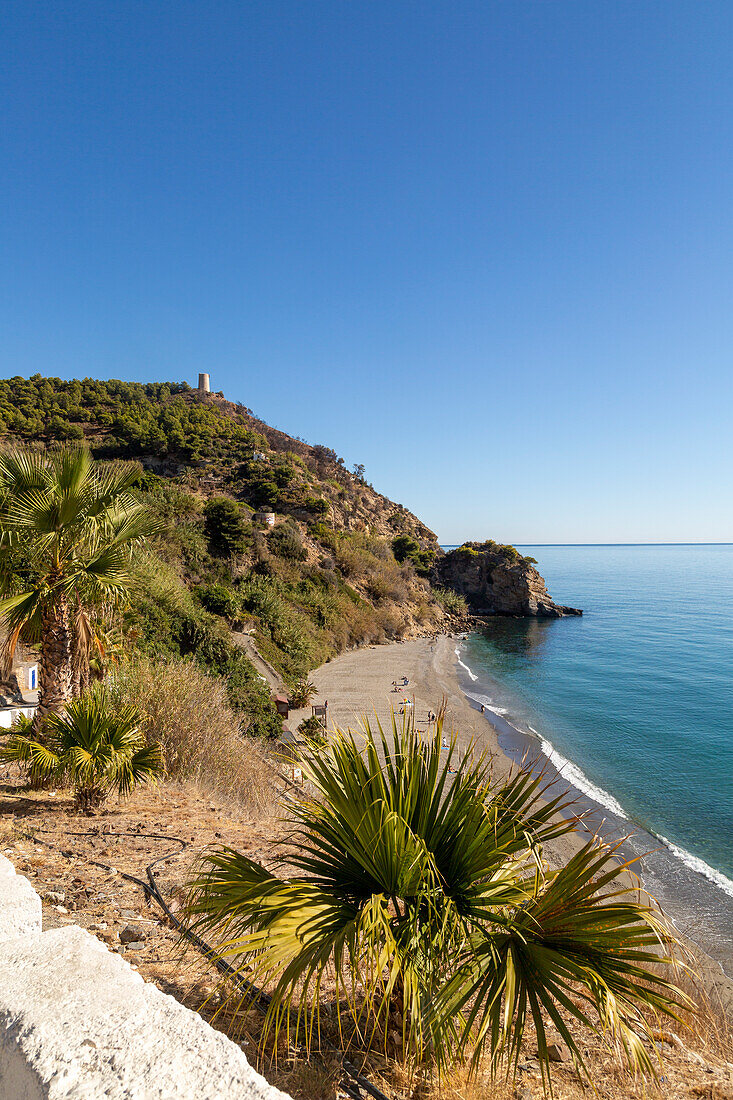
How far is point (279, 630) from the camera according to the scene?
93.2ft

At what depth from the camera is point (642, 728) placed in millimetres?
23922

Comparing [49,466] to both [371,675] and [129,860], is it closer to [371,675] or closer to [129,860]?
[129,860]

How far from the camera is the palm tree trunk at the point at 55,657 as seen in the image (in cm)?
689

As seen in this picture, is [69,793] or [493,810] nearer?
[493,810]

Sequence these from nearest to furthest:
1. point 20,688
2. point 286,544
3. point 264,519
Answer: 1. point 20,688
2. point 286,544
3. point 264,519

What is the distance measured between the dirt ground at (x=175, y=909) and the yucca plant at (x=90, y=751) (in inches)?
14.4

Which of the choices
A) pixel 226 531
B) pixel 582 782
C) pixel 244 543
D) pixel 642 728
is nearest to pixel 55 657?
pixel 582 782

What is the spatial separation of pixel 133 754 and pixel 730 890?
44.8ft

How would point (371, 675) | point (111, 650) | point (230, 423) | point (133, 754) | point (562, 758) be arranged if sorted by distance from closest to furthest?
1. point (133, 754)
2. point (111, 650)
3. point (562, 758)
4. point (371, 675)
5. point (230, 423)

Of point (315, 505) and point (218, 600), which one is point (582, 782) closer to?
point (218, 600)

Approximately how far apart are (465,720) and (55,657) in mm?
20274

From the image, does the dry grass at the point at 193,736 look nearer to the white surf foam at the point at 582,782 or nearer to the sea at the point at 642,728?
the sea at the point at 642,728

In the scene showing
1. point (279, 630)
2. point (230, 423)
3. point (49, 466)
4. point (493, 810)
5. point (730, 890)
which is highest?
point (230, 423)

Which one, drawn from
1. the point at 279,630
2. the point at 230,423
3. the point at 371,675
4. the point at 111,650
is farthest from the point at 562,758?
the point at 230,423
